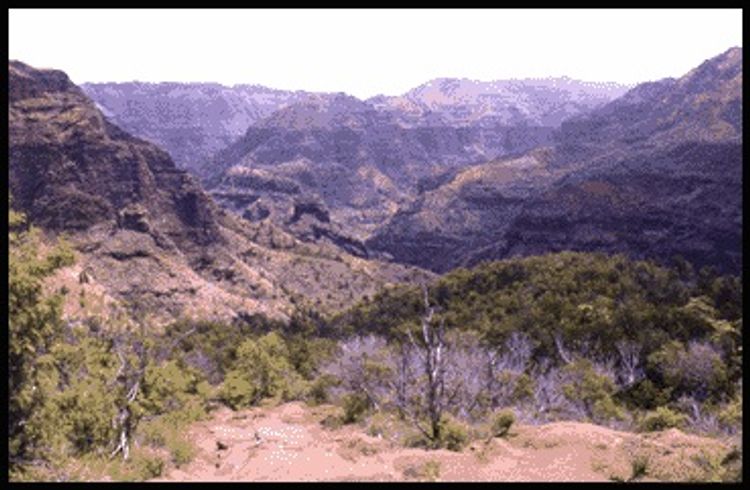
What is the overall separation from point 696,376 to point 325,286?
10864cm

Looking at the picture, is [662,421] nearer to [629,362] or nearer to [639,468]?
[639,468]

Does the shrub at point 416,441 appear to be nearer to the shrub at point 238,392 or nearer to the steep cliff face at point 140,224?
the shrub at point 238,392

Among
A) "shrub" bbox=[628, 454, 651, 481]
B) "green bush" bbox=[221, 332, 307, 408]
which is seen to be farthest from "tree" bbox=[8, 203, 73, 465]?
"green bush" bbox=[221, 332, 307, 408]

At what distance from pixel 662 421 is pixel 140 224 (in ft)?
351

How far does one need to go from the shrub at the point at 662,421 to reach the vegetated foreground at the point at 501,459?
180 inches

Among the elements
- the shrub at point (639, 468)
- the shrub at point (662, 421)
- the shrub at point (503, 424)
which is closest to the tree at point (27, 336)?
the shrub at point (503, 424)

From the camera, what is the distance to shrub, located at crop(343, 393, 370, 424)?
33938 mm

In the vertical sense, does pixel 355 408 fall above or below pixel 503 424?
below

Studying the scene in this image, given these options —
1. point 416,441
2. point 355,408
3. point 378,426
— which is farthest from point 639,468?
point 355,408

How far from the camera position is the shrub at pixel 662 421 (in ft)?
79.5

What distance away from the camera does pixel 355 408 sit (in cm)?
3412

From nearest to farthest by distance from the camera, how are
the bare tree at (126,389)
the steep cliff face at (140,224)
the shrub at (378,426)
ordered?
the bare tree at (126,389), the shrub at (378,426), the steep cliff face at (140,224)

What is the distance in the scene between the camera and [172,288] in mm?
104938
